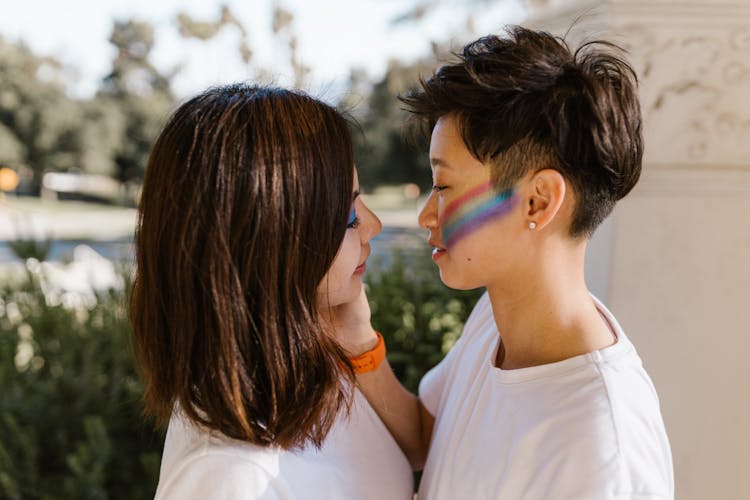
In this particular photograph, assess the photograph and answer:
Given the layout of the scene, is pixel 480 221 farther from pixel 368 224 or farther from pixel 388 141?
pixel 388 141

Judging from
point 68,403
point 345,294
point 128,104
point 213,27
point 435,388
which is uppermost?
point 213,27

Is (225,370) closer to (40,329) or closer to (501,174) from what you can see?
(501,174)

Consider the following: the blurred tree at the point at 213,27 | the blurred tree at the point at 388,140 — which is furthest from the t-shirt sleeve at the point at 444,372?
the blurred tree at the point at 388,140

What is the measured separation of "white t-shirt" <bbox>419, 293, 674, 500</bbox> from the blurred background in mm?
632

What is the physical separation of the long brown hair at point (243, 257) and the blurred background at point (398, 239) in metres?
0.16

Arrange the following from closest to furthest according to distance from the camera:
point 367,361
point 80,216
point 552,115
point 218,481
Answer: point 218,481 < point 552,115 < point 367,361 < point 80,216

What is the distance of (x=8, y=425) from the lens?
2387 mm

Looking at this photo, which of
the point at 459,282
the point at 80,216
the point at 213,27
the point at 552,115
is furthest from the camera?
the point at 80,216

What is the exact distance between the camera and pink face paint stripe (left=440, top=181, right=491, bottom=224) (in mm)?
1217

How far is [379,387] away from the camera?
1.52 meters

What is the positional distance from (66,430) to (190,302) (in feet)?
5.96

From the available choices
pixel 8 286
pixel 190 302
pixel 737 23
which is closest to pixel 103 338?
pixel 8 286

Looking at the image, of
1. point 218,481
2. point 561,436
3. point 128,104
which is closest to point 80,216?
point 128,104

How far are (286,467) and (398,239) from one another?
204 centimetres
